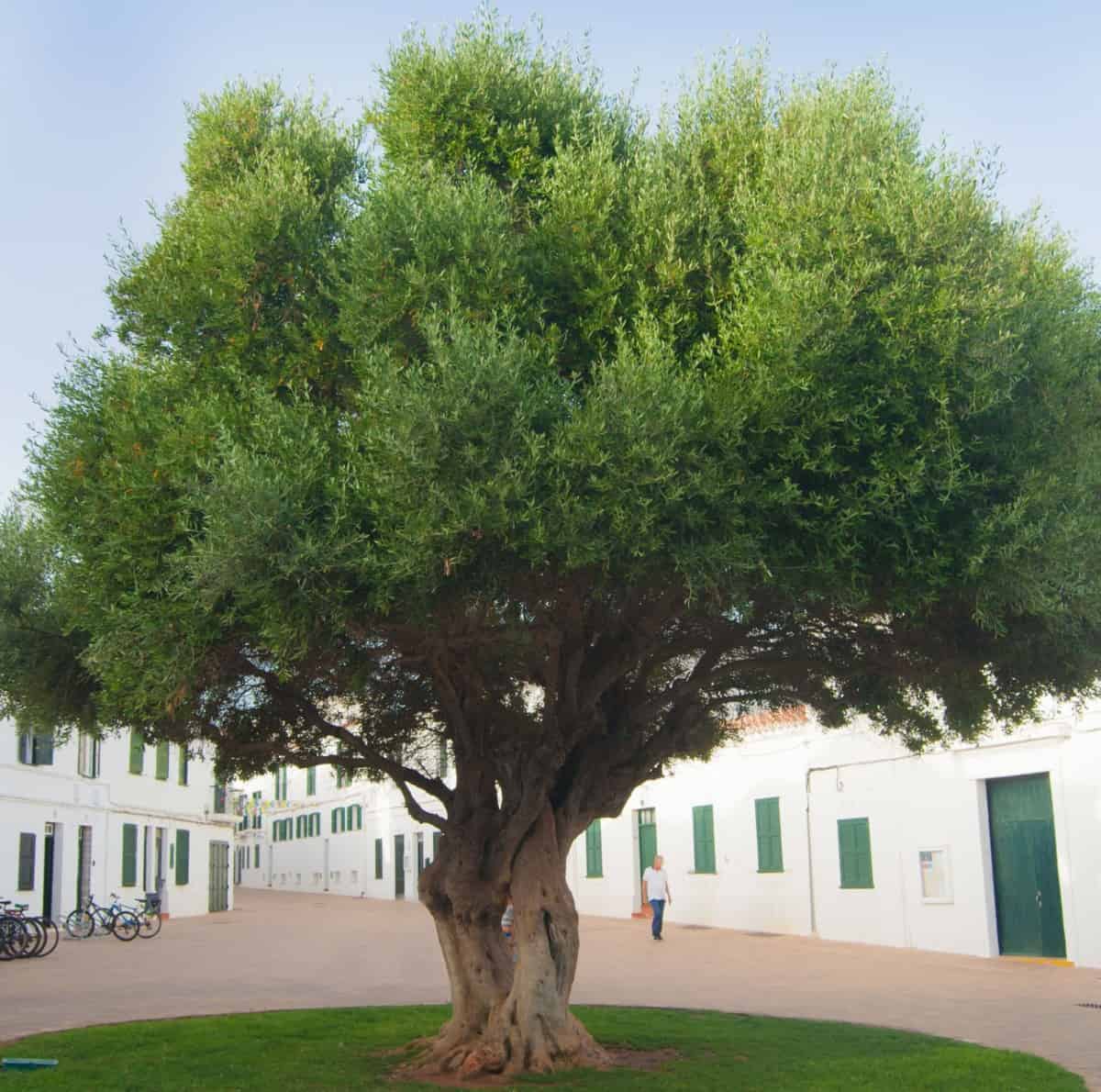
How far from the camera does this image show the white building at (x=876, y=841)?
19766mm

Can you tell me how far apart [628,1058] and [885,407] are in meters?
6.23

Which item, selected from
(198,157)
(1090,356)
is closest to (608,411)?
(1090,356)

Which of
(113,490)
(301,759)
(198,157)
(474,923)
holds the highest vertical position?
(198,157)

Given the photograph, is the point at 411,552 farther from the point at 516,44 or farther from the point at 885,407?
the point at 516,44

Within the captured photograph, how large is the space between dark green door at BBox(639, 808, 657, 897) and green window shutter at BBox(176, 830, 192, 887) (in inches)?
596

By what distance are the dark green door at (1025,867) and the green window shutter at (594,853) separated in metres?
15.7

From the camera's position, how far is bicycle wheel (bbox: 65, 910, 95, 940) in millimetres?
29391

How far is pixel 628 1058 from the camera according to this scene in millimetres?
11625

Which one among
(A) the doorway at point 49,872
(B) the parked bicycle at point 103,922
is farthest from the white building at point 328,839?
(B) the parked bicycle at point 103,922

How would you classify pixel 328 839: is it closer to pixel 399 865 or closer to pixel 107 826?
pixel 399 865

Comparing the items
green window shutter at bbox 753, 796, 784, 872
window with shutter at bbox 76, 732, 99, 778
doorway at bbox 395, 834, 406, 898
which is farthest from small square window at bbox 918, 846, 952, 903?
doorway at bbox 395, 834, 406, 898

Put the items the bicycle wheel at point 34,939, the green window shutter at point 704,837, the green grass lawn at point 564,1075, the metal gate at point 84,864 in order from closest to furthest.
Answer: the green grass lawn at point 564,1075 → the bicycle wheel at point 34,939 → the green window shutter at point 704,837 → the metal gate at point 84,864

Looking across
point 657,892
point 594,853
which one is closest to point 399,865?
point 594,853

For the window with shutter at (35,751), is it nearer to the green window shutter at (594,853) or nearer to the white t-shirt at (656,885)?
the white t-shirt at (656,885)
